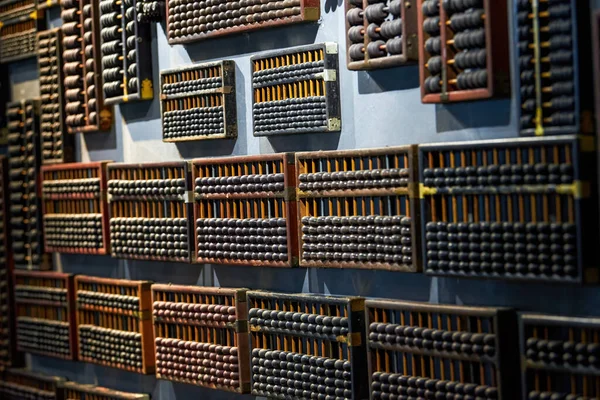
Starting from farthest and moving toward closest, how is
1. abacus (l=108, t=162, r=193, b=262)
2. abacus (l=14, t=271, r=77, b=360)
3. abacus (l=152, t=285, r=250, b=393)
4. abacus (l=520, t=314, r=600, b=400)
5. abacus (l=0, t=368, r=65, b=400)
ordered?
abacus (l=0, t=368, r=65, b=400), abacus (l=14, t=271, r=77, b=360), abacus (l=108, t=162, r=193, b=262), abacus (l=152, t=285, r=250, b=393), abacus (l=520, t=314, r=600, b=400)

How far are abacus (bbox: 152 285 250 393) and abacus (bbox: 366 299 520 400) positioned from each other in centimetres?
99

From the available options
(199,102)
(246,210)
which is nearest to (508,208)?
(246,210)

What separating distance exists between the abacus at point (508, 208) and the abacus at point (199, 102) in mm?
1463

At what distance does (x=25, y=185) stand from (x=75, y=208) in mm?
728

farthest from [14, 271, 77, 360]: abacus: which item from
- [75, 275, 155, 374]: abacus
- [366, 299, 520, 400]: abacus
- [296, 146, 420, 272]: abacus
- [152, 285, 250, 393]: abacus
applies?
[366, 299, 520, 400]: abacus

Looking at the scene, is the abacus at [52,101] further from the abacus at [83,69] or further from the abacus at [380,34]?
the abacus at [380,34]

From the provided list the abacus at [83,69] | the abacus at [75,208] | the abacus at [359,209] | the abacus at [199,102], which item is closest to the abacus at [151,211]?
the abacus at [75,208]

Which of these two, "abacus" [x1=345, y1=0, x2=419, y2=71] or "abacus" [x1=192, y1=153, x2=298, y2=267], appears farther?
"abacus" [x1=192, y1=153, x2=298, y2=267]

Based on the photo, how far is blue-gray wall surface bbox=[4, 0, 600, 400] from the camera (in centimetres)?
425

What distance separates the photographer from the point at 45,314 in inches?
277

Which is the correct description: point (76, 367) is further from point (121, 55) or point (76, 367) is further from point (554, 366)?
point (554, 366)

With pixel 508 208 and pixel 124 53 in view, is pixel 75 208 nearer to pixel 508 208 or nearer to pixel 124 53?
pixel 124 53

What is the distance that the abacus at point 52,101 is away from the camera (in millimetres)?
6773

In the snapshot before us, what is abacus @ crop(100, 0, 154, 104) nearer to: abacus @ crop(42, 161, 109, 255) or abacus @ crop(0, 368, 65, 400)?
abacus @ crop(42, 161, 109, 255)
